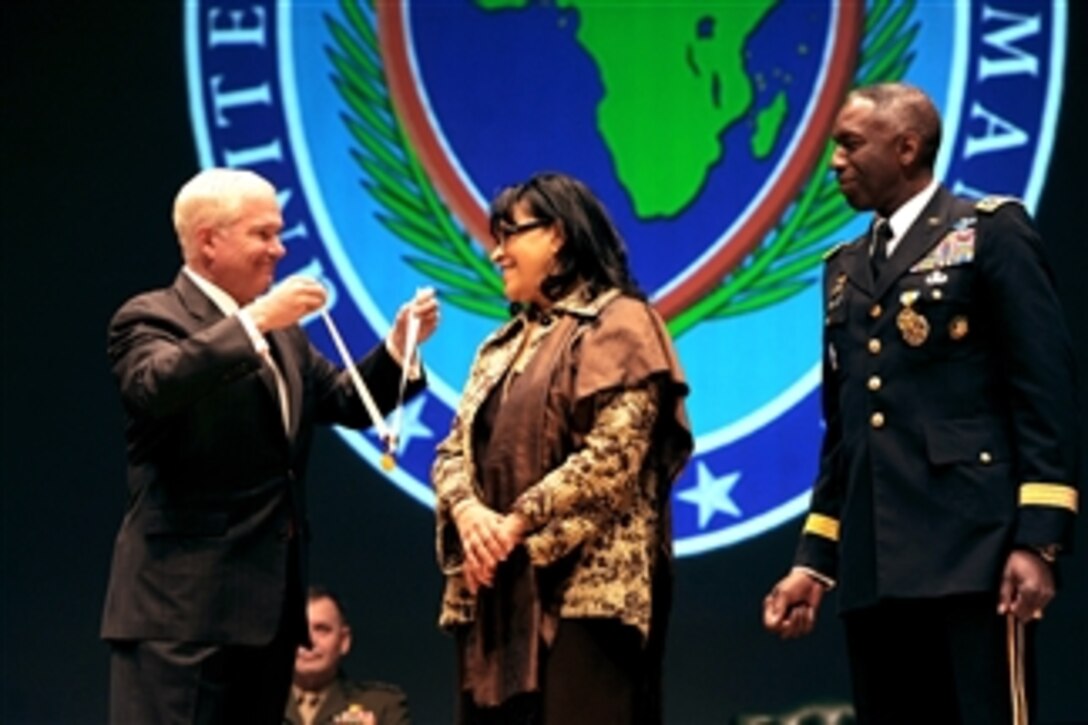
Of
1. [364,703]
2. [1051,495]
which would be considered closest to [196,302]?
[1051,495]

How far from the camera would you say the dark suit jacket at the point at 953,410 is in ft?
10.7

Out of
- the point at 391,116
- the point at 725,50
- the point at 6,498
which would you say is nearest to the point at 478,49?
the point at 391,116

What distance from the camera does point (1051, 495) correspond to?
3.21 meters

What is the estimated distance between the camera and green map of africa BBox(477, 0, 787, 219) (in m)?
5.58

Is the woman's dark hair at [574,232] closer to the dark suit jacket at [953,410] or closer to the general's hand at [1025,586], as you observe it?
the dark suit jacket at [953,410]

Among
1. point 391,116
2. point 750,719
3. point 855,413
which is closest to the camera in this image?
point 855,413

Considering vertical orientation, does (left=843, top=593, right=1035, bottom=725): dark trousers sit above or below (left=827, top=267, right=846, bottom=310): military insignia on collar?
below

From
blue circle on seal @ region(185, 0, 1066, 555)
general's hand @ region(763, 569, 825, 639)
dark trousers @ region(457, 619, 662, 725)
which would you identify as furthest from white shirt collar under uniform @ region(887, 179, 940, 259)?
blue circle on seal @ region(185, 0, 1066, 555)

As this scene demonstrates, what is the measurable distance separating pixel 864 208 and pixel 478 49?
2.37 metres

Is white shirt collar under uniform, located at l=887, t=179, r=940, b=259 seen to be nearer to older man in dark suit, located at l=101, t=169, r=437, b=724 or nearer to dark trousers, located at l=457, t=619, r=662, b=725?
dark trousers, located at l=457, t=619, r=662, b=725

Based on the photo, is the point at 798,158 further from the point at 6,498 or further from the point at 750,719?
the point at 6,498

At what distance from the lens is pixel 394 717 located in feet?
17.9

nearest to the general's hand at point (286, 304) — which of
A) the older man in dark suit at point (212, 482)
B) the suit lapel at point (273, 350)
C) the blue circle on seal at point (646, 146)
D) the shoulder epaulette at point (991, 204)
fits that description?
the older man in dark suit at point (212, 482)

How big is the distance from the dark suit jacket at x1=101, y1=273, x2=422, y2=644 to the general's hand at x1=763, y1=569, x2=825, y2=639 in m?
0.87
